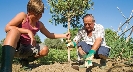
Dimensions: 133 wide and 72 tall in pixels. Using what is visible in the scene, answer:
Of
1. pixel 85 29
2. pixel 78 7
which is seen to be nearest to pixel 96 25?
pixel 85 29

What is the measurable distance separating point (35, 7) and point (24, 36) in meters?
0.49

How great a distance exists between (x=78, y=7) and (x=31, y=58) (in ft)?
18.5

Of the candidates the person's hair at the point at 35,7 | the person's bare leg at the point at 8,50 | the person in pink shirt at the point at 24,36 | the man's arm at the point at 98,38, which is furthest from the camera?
the man's arm at the point at 98,38

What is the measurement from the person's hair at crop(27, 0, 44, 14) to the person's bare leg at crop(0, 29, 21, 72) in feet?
1.32

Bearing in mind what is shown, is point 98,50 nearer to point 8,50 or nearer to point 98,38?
point 98,38

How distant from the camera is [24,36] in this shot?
114 inches

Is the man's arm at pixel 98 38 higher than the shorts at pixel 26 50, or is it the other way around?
the man's arm at pixel 98 38

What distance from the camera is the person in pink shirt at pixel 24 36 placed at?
2181 millimetres

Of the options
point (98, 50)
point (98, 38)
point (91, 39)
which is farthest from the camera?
point (91, 39)

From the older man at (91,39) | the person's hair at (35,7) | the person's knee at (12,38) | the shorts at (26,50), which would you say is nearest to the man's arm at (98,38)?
the older man at (91,39)

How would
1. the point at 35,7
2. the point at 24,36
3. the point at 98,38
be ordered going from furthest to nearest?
the point at 98,38
the point at 24,36
the point at 35,7

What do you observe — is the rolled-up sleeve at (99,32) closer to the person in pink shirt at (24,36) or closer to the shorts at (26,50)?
the person in pink shirt at (24,36)

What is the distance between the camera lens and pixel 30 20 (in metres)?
2.85

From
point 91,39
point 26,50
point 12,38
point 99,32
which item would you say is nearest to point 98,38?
point 99,32
